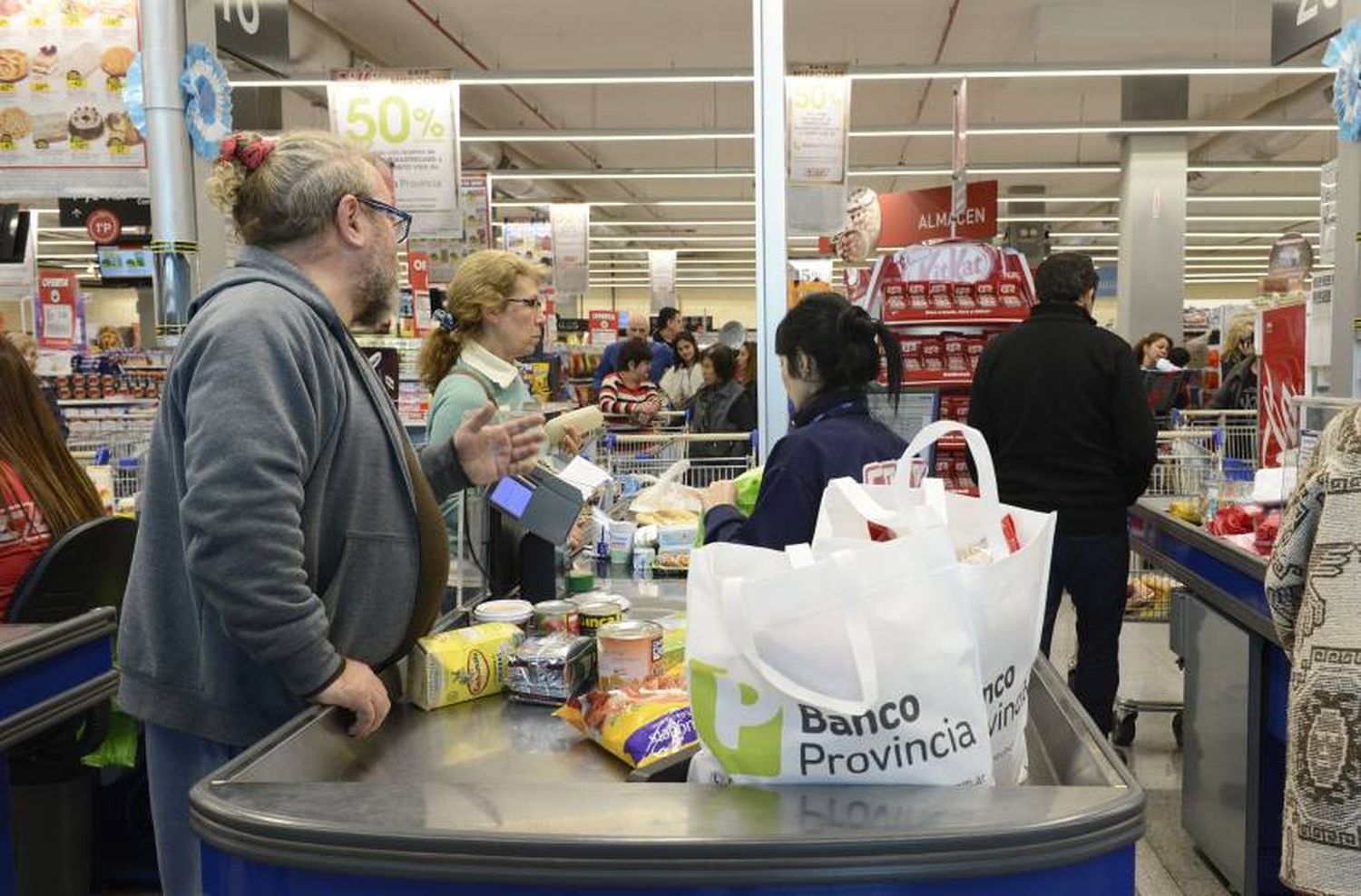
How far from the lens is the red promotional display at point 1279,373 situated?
204 inches

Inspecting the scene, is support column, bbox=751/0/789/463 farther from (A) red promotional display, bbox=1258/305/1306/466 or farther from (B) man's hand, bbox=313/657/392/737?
(A) red promotional display, bbox=1258/305/1306/466

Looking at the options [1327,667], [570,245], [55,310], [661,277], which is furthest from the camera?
[661,277]

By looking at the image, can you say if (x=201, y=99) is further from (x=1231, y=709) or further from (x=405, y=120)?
Result: (x=405, y=120)

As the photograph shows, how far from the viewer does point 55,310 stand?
13.7 m

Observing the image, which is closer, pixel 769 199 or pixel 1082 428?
pixel 769 199

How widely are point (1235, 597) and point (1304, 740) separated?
130cm

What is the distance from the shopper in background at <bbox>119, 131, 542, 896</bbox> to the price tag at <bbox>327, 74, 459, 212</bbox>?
21.6 ft

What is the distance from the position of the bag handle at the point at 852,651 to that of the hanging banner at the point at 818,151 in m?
8.25

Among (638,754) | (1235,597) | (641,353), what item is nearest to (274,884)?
(638,754)

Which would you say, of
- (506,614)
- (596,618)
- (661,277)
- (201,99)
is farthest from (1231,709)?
(661,277)

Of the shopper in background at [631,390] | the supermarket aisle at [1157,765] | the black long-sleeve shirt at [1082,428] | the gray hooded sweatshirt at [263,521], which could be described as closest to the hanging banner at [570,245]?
the shopper in background at [631,390]

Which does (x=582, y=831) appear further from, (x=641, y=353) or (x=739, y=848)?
(x=641, y=353)

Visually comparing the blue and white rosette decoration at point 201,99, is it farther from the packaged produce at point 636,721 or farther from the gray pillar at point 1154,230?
the gray pillar at point 1154,230

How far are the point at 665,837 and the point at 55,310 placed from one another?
1471cm
